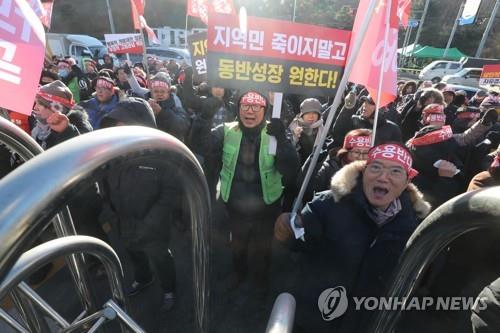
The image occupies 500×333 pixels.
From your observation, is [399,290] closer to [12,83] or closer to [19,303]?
[19,303]

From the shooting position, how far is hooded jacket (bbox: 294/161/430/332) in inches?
64.6

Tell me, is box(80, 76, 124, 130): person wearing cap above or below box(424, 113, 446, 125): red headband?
below

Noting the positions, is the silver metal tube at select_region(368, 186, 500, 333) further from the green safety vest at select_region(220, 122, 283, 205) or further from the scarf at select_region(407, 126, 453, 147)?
the scarf at select_region(407, 126, 453, 147)

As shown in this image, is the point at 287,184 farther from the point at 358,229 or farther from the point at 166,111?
the point at 166,111

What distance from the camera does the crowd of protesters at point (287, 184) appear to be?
1723mm

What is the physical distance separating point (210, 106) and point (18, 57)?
137 inches

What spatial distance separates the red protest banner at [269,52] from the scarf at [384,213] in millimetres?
1354

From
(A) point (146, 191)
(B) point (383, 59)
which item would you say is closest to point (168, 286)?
(A) point (146, 191)

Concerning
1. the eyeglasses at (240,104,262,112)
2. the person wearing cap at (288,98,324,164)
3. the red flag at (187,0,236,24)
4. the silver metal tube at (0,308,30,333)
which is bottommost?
the person wearing cap at (288,98,324,164)

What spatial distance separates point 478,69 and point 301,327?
Answer: 21009 mm

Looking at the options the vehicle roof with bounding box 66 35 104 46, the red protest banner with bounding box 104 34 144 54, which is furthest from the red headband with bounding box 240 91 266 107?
the vehicle roof with bounding box 66 35 104 46

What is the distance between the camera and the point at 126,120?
2.28m

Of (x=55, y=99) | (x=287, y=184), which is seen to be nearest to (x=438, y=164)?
(x=287, y=184)

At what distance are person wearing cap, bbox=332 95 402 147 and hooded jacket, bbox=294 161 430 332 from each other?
1637 mm
